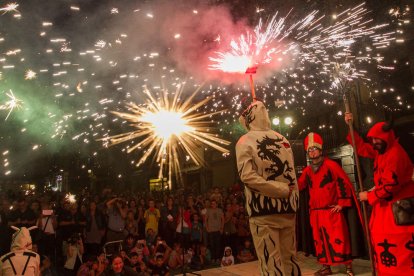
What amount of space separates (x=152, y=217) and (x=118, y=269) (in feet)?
9.52

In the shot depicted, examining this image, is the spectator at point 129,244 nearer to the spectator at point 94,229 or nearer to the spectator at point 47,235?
the spectator at point 94,229

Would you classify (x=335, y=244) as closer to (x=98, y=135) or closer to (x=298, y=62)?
(x=298, y=62)

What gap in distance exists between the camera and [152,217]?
359 inches

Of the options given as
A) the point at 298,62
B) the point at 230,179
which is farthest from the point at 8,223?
the point at 230,179

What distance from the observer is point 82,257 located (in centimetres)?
758

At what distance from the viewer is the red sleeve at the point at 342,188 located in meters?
5.04

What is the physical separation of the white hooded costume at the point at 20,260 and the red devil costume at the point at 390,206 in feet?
14.3

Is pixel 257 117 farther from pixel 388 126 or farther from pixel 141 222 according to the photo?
pixel 141 222

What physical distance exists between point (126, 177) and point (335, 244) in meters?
21.1

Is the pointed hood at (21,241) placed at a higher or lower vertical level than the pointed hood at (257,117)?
lower

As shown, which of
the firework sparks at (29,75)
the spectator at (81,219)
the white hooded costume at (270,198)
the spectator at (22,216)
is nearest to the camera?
the white hooded costume at (270,198)

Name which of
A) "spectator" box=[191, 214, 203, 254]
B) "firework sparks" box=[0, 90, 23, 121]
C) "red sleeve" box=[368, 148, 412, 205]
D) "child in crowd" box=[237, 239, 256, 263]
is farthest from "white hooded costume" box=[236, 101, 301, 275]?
"firework sparks" box=[0, 90, 23, 121]

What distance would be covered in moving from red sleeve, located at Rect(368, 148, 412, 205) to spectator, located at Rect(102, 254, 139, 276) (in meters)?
4.49

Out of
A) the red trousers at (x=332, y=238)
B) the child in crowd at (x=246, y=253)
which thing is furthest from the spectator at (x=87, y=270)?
the red trousers at (x=332, y=238)
